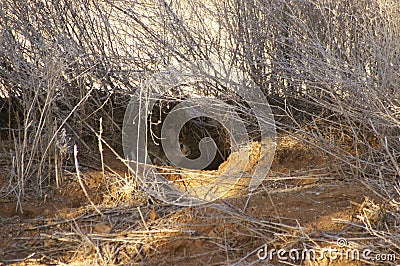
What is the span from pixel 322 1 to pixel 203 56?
1.09 metres

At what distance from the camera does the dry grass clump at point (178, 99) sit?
3467 millimetres

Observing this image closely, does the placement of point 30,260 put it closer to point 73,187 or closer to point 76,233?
point 76,233

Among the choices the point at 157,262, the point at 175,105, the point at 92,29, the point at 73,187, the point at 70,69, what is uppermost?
the point at 92,29

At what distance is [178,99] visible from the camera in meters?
4.76

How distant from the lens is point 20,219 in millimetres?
3871

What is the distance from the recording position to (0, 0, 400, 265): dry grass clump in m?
3.47

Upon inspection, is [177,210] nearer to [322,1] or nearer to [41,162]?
[41,162]

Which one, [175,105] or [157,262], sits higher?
[175,105]

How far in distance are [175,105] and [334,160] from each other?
164cm

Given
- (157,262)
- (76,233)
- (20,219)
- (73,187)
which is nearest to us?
(157,262)

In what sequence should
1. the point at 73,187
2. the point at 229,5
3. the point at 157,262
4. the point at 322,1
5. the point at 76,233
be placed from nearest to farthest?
Result: the point at 157,262 → the point at 76,233 → the point at 73,187 → the point at 322,1 → the point at 229,5

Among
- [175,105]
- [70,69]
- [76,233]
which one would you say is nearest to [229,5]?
[175,105]

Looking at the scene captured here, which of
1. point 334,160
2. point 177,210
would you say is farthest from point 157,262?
point 334,160

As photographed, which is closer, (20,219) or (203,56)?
(20,219)
